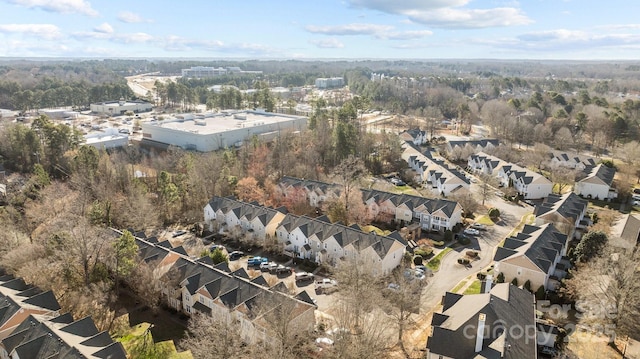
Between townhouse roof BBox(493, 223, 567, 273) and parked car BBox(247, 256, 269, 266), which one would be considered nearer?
townhouse roof BBox(493, 223, 567, 273)

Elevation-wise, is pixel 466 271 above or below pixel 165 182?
below

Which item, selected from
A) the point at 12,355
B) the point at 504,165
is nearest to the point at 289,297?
the point at 12,355

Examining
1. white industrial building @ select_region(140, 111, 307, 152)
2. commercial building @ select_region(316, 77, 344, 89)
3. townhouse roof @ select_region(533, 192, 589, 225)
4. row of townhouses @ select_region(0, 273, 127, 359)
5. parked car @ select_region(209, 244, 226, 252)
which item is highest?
commercial building @ select_region(316, 77, 344, 89)

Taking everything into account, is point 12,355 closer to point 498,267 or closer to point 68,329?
point 68,329

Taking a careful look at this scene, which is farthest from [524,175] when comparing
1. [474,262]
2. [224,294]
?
[224,294]

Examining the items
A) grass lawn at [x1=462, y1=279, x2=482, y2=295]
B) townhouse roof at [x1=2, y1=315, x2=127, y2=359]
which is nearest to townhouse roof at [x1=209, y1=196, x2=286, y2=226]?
townhouse roof at [x1=2, y1=315, x2=127, y2=359]

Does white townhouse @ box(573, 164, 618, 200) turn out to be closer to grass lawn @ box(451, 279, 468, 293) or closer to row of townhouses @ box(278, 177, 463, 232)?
row of townhouses @ box(278, 177, 463, 232)

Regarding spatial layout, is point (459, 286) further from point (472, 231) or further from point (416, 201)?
point (416, 201)
